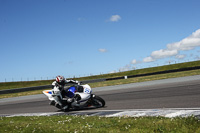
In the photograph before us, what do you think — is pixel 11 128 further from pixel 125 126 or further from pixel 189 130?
pixel 189 130

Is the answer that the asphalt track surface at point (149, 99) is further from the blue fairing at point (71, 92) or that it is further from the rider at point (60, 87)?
the blue fairing at point (71, 92)

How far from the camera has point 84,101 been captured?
1110 centimetres

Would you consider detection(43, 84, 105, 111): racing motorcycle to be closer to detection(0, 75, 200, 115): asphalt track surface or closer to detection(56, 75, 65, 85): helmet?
detection(56, 75, 65, 85): helmet

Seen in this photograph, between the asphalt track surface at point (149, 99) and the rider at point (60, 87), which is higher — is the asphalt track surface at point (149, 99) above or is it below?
below

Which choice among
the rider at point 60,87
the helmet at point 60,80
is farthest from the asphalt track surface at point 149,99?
the helmet at point 60,80

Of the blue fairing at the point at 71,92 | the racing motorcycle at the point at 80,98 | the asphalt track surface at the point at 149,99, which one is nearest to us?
the asphalt track surface at the point at 149,99

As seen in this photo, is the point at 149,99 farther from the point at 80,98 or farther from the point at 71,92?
the point at 71,92

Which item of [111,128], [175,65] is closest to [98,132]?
[111,128]

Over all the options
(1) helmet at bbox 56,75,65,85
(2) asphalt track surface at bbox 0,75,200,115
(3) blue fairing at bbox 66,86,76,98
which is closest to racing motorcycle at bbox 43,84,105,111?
(3) blue fairing at bbox 66,86,76,98

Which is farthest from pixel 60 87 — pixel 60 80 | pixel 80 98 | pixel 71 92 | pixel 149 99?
pixel 149 99

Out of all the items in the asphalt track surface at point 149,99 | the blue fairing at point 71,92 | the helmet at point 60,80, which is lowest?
the asphalt track surface at point 149,99

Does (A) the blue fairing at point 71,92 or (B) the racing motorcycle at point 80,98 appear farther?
(A) the blue fairing at point 71,92

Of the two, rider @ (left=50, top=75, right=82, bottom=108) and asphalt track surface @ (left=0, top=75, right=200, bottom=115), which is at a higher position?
rider @ (left=50, top=75, right=82, bottom=108)

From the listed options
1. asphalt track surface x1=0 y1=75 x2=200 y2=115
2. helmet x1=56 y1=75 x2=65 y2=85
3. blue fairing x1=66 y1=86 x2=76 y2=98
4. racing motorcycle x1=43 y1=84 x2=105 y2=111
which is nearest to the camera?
asphalt track surface x1=0 y1=75 x2=200 y2=115
